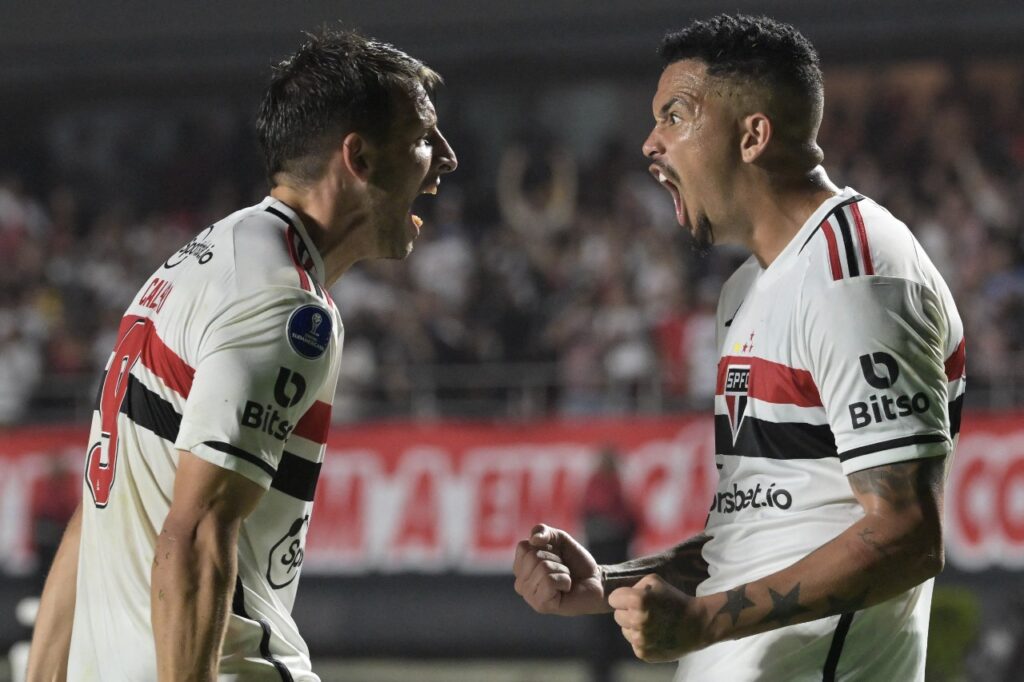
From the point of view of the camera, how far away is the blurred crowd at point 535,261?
1152cm

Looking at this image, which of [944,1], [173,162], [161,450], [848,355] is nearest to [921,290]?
[848,355]

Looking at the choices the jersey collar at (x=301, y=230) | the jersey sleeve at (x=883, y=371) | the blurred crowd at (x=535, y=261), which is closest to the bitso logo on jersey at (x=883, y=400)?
the jersey sleeve at (x=883, y=371)

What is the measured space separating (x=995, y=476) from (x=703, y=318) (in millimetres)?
2618

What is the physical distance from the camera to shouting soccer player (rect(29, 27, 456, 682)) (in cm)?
273

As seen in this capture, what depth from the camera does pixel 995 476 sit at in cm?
1004

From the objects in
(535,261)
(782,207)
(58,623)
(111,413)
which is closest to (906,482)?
(782,207)

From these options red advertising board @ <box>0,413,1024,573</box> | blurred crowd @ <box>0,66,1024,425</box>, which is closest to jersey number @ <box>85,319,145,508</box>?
red advertising board @ <box>0,413,1024,573</box>

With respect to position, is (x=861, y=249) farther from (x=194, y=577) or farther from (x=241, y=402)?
(x=194, y=577)

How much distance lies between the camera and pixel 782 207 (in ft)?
10.3

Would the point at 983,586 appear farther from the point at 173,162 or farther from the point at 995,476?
the point at 173,162

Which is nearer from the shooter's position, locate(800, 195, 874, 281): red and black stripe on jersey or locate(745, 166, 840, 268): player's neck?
locate(800, 195, 874, 281): red and black stripe on jersey

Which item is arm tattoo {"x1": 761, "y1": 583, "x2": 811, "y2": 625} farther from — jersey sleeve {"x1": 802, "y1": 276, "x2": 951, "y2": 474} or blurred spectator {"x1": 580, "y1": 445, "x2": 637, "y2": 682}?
blurred spectator {"x1": 580, "y1": 445, "x2": 637, "y2": 682}

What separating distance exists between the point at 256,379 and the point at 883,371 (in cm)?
123

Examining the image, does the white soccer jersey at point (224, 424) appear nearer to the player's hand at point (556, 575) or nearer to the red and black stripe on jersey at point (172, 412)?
the red and black stripe on jersey at point (172, 412)
